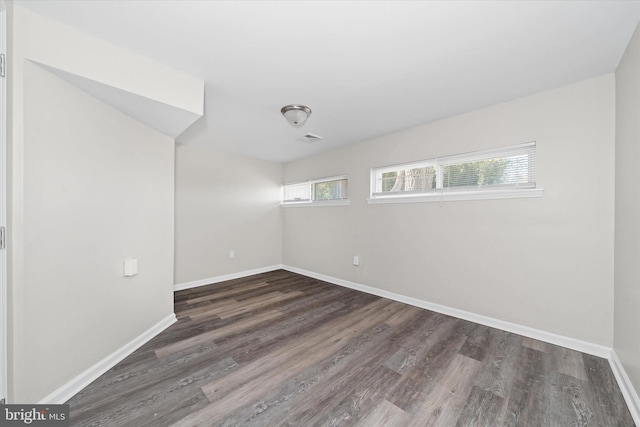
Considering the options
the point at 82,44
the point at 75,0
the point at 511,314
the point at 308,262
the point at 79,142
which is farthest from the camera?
the point at 308,262

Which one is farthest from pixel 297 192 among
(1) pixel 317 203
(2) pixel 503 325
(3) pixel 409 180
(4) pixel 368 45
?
(2) pixel 503 325

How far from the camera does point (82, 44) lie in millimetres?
1418

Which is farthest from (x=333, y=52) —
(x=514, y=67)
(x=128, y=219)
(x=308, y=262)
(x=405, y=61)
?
(x=308, y=262)

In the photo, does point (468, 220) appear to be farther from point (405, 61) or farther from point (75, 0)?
point (75, 0)

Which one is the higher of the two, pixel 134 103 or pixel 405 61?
pixel 405 61

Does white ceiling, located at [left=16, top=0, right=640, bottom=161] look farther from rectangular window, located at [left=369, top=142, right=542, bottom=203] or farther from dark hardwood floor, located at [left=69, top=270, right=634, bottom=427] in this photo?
dark hardwood floor, located at [left=69, top=270, right=634, bottom=427]

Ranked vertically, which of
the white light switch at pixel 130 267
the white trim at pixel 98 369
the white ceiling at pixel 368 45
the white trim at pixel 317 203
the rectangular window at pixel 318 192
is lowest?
the white trim at pixel 98 369

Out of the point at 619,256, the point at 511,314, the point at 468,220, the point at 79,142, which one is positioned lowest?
the point at 511,314

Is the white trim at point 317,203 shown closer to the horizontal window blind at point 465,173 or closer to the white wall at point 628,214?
the horizontal window blind at point 465,173

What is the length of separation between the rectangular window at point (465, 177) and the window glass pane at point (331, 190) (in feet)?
2.36

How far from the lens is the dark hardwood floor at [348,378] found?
4.38 ft

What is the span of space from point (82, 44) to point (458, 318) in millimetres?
3885
